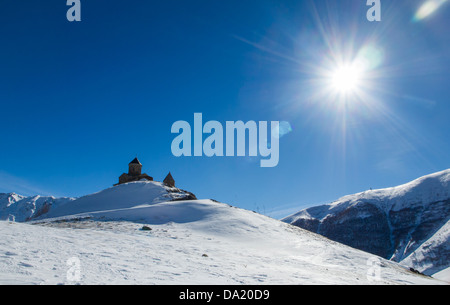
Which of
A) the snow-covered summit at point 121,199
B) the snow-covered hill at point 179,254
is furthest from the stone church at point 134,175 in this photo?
the snow-covered hill at point 179,254

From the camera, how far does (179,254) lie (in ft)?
43.8

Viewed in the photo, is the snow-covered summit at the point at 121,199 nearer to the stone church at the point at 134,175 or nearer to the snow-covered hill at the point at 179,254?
the snow-covered hill at the point at 179,254

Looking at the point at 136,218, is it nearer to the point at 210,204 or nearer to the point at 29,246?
the point at 210,204

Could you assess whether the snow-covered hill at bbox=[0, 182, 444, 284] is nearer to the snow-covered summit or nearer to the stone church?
the snow-covered summit

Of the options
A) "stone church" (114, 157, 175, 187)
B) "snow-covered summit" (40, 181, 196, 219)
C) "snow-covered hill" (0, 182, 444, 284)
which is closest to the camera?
"snow-covered hill" (0, 182, 444, 284)

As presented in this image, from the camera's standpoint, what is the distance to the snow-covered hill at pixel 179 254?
833 cm

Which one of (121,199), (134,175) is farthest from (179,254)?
(134,175)

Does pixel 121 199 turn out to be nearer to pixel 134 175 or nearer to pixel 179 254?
pixel 134 175

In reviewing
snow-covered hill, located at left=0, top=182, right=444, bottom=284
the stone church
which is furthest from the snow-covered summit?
the stone church

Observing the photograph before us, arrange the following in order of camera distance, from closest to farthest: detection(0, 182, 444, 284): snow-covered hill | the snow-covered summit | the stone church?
detection(0, 182, 444, 284): snow-covered hill → the snow-covered summit → the stone church

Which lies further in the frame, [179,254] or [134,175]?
[134,175]

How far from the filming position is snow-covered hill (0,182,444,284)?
8331 mm
